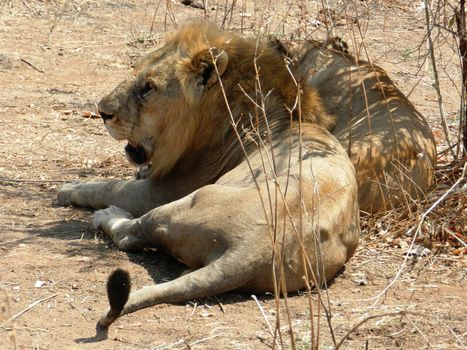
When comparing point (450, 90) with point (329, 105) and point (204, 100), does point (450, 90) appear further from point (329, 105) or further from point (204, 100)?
point (204, 100)

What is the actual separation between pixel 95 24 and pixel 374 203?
6740 millimetres

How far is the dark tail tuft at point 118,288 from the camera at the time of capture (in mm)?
4645

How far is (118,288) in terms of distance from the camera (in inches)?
185

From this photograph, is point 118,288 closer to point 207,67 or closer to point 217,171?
point 217,171

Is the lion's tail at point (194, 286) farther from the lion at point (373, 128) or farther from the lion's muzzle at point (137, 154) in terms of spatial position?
the lion's muzzle at point (137, 154)

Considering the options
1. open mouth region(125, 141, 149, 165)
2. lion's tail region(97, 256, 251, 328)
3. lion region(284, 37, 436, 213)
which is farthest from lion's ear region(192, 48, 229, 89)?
lion's tail region(97, 256, 251, 328)

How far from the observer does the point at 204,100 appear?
6.79 m

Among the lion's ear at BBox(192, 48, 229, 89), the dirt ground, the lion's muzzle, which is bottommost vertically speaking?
the dirt ground

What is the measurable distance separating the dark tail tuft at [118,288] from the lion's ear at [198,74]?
7.48 feet

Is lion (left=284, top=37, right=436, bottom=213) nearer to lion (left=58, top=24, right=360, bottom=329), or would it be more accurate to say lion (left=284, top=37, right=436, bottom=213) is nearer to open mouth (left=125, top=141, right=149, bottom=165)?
lion (left=58, top=24, right=360, bottom=329)

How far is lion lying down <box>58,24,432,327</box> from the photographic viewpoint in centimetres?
550

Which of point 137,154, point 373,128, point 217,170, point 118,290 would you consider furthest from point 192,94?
point 118,290

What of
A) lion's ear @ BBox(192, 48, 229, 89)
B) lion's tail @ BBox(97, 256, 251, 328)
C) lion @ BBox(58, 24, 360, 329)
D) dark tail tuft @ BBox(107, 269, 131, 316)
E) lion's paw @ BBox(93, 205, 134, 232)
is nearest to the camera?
dark tail tuft @ BBox(107, 269, 131, 316)

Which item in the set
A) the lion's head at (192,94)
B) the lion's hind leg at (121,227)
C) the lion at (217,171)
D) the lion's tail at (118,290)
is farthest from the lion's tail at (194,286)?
the lion's head at (192,94)
